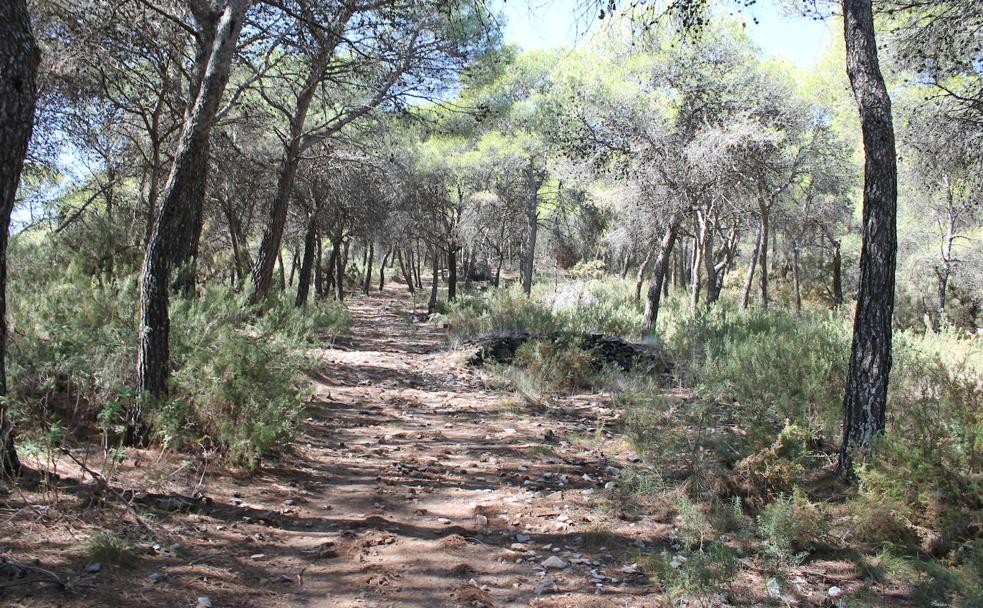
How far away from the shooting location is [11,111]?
10.5 ft

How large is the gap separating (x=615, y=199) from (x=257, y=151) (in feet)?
28.6

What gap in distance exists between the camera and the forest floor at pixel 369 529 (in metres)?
2.97

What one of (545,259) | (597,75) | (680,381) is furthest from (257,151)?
(545,259)

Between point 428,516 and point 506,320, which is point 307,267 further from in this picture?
point 428,516

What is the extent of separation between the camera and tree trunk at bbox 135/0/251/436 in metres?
4.53

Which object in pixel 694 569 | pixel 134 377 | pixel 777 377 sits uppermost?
pixel 134 377

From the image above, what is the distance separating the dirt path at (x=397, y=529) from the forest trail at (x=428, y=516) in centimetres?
1

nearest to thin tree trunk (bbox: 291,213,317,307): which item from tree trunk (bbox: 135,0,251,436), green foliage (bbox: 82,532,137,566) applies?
tree trunk (bbox: 135,0,251,436)

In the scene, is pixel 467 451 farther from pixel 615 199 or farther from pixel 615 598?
pixel 615 199

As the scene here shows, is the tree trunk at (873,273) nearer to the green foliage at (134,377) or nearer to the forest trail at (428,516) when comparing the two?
the forest trail at (428,516)

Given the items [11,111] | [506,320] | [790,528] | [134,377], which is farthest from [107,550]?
[506,320]

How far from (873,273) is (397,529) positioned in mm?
4050

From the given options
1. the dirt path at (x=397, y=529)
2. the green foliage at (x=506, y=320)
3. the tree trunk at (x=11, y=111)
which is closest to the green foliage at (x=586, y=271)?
the green foliage at (x=506, y=320)

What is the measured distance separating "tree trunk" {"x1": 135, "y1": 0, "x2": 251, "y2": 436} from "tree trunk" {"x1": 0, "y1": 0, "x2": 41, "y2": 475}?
107 cm
